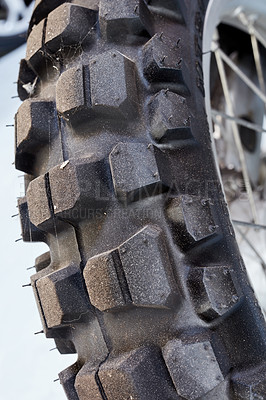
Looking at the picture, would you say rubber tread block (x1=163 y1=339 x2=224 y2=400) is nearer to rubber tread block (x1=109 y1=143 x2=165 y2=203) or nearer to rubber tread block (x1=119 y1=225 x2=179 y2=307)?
rubber tread block (x1=119 y1=225 x2=179 y2=307)

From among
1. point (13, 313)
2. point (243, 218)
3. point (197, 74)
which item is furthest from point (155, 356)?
point (243, 218)

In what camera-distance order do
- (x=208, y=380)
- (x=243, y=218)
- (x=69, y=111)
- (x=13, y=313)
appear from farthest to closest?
(x=243, y=218) → (x=13, y=313) → (x=69, y=111) → (x=208, y=380)

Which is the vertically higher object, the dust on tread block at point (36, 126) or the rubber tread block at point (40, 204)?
the dust on tread block at point (36, 126)

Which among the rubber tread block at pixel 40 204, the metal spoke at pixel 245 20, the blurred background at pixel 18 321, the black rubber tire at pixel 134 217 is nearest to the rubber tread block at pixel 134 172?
the black rubber tire at pixel 134 217

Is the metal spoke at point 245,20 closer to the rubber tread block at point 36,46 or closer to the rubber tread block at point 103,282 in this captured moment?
the rubber tread block at point 36,46

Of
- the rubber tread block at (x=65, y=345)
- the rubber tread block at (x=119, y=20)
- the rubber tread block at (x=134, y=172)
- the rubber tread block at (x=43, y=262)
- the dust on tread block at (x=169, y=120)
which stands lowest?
the rubber tread block at (x=65, y=345)

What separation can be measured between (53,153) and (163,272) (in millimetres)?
267

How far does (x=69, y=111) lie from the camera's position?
0.73 meters

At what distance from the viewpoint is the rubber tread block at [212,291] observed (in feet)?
2.10

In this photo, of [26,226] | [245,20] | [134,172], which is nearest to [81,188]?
[134,172]

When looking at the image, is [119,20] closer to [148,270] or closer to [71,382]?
[148,270]

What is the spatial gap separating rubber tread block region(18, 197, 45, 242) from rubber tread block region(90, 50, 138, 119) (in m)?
0.23

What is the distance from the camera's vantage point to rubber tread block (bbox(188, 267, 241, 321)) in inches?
25.1

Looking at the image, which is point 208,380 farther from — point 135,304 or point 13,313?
point 13,313
